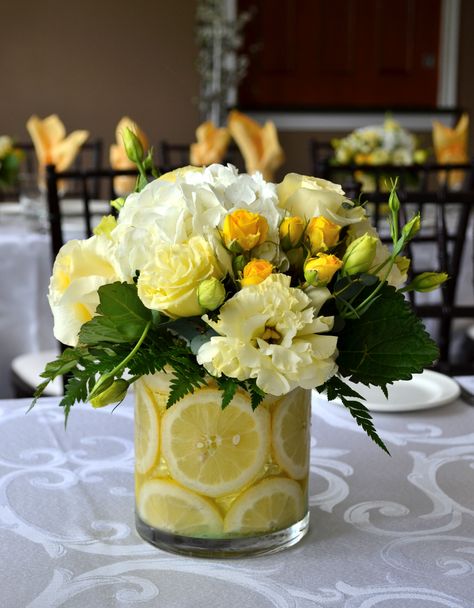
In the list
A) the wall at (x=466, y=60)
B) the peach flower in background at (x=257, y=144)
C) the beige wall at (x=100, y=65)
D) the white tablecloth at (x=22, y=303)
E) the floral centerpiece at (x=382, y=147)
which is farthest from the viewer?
the wall at (x=466, y=60)

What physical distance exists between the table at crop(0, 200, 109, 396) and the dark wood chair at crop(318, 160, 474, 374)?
2.46 feet

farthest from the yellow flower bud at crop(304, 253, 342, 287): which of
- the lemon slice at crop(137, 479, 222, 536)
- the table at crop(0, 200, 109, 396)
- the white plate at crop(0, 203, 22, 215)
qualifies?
the white plate at crop(0, 203, 22, 215)

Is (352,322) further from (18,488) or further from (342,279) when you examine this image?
(18,488)

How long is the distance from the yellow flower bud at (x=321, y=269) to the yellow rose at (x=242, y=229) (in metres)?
0.04

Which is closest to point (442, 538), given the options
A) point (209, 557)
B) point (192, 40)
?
point (209, 557)

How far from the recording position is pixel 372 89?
225 inches

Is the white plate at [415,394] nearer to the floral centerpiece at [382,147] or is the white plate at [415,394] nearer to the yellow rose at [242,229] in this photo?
the yellow rose at [242,229]

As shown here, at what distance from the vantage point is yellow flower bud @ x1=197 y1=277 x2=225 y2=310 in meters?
0.67

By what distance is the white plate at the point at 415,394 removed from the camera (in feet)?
3.68

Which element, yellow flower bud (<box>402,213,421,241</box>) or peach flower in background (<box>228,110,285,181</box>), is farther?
peach flower in background (<box>228,110,285,181</box>)

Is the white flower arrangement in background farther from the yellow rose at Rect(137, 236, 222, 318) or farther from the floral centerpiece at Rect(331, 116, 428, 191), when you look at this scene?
the floral centerpiece at Rect(331, 116, 428, 191)

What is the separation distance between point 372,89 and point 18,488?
5.16m

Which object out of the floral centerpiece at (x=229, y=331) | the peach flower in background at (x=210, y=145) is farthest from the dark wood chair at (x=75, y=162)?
the floral centerpiece at (x=229, y=331)

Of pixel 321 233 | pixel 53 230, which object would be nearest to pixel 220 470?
pixel 321 233
